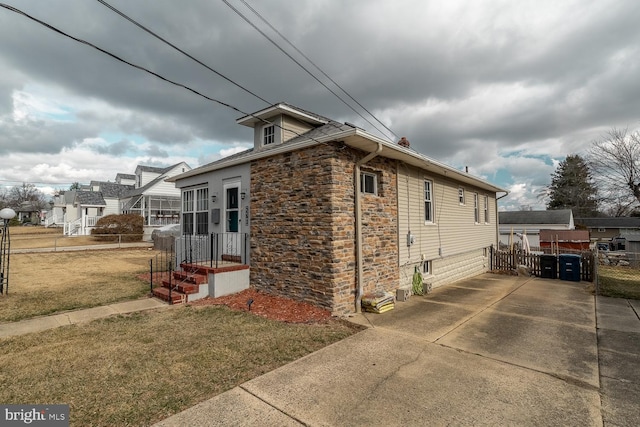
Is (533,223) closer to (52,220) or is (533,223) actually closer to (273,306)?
(273,306)

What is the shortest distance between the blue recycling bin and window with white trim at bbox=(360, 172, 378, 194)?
385 inches

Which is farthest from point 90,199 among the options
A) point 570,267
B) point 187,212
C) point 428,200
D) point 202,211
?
point 570,267

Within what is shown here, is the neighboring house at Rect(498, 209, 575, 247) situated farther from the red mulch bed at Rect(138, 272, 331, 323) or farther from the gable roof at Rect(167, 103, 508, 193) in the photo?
the red mulch bed at Rect(138, 272, 331, 323)

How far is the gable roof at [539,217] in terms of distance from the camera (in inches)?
1395

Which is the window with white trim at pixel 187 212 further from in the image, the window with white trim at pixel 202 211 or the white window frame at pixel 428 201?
the white window frame at pixel 428 201

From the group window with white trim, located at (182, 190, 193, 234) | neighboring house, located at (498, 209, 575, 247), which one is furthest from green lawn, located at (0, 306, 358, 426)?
neighboring house, located at (498, 209, 575, 247)

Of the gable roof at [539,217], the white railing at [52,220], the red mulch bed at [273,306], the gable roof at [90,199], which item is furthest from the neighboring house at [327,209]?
the white railing at [52,220]

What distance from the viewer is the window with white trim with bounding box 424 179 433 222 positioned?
10.4m

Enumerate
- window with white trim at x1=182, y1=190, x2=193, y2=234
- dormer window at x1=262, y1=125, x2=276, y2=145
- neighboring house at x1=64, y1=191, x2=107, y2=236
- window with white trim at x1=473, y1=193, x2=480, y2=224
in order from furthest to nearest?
neighboring house at x1=64, y1=191, x2=107, y2=236
window with white trim at x1=473, y1=193, x2=480, y2=224
window with white trim at x1=182, y1=190, x2=193, y2=234
dormer window at x1=262, y1=125, x2=276, y2=145

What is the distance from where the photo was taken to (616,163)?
2247cm

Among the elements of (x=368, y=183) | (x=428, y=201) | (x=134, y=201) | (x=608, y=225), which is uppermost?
(x=134, y=201)

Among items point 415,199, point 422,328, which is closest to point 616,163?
point 415,199

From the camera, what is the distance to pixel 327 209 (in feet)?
21.8

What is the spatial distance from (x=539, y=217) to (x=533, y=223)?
1.54m
